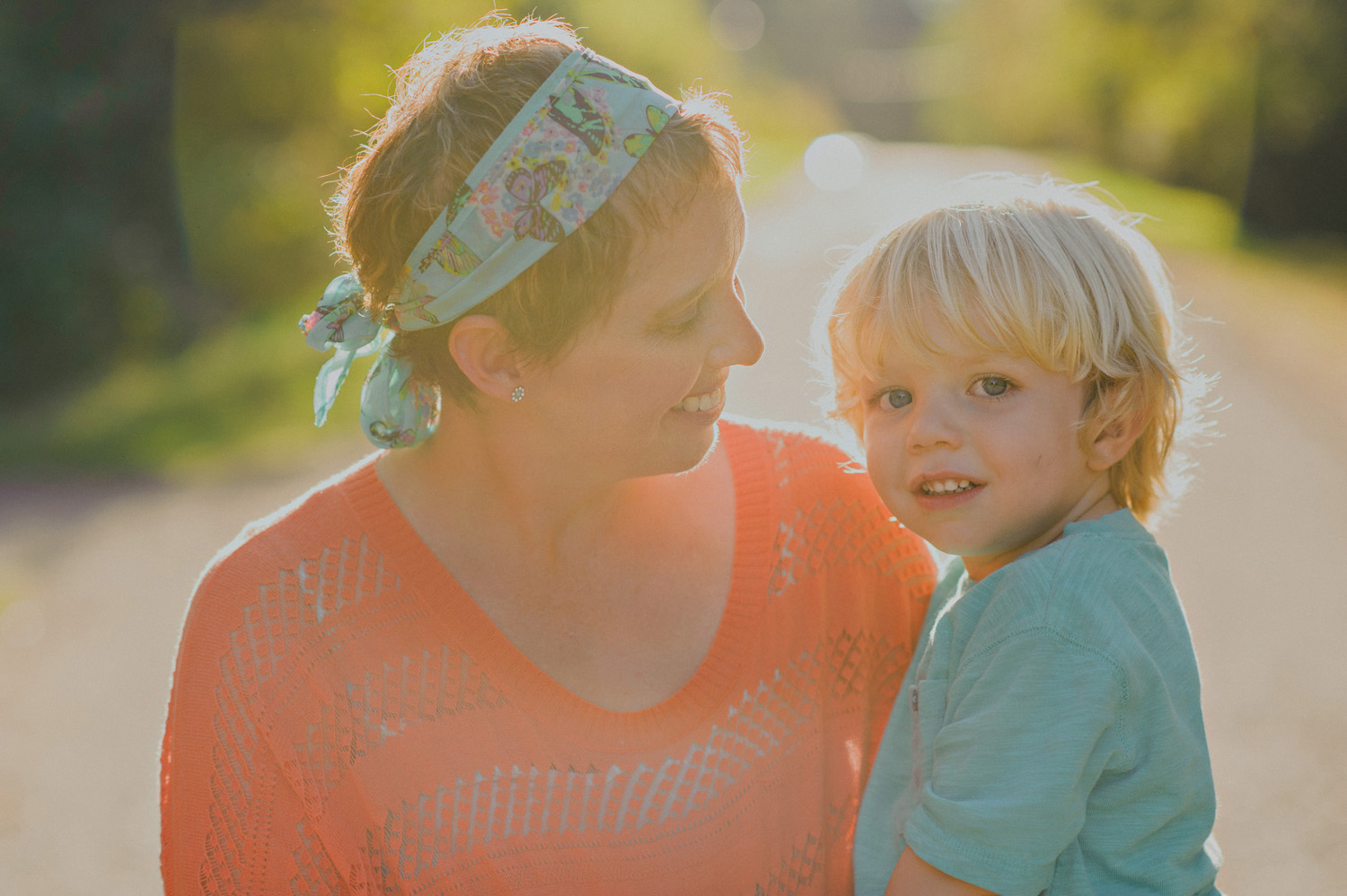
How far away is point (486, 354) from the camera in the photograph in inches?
70.7

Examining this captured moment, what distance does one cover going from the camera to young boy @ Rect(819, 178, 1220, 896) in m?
1.50

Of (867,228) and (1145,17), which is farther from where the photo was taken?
(1145,17)

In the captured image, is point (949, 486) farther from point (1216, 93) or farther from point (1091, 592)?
point (1216, 93)


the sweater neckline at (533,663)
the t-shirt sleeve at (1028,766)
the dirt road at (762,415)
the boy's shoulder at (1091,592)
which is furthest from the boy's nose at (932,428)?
the dirt road at (762,415)

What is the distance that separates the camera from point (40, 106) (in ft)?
29.6

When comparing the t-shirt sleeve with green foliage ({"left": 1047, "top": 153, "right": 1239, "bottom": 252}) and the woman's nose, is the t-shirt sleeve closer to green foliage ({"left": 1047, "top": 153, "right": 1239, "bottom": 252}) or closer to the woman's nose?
the woman's nose

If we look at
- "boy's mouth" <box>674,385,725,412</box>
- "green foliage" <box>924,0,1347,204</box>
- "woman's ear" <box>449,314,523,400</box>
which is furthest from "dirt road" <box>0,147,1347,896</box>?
"green foliage" <box>924,0,1347,204</box>

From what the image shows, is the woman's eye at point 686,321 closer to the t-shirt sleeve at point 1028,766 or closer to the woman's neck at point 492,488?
the woman's neck at point 492,488

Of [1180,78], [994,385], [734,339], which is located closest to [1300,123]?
[1180,78]

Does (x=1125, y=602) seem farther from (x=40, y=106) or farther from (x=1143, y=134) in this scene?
(x=1143, y=134)

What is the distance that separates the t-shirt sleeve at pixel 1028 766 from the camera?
58.2 inches

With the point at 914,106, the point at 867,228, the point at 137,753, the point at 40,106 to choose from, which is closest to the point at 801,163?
the point at 867,228

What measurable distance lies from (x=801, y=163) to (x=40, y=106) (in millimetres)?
23831

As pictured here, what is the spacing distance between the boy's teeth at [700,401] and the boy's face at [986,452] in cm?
29
